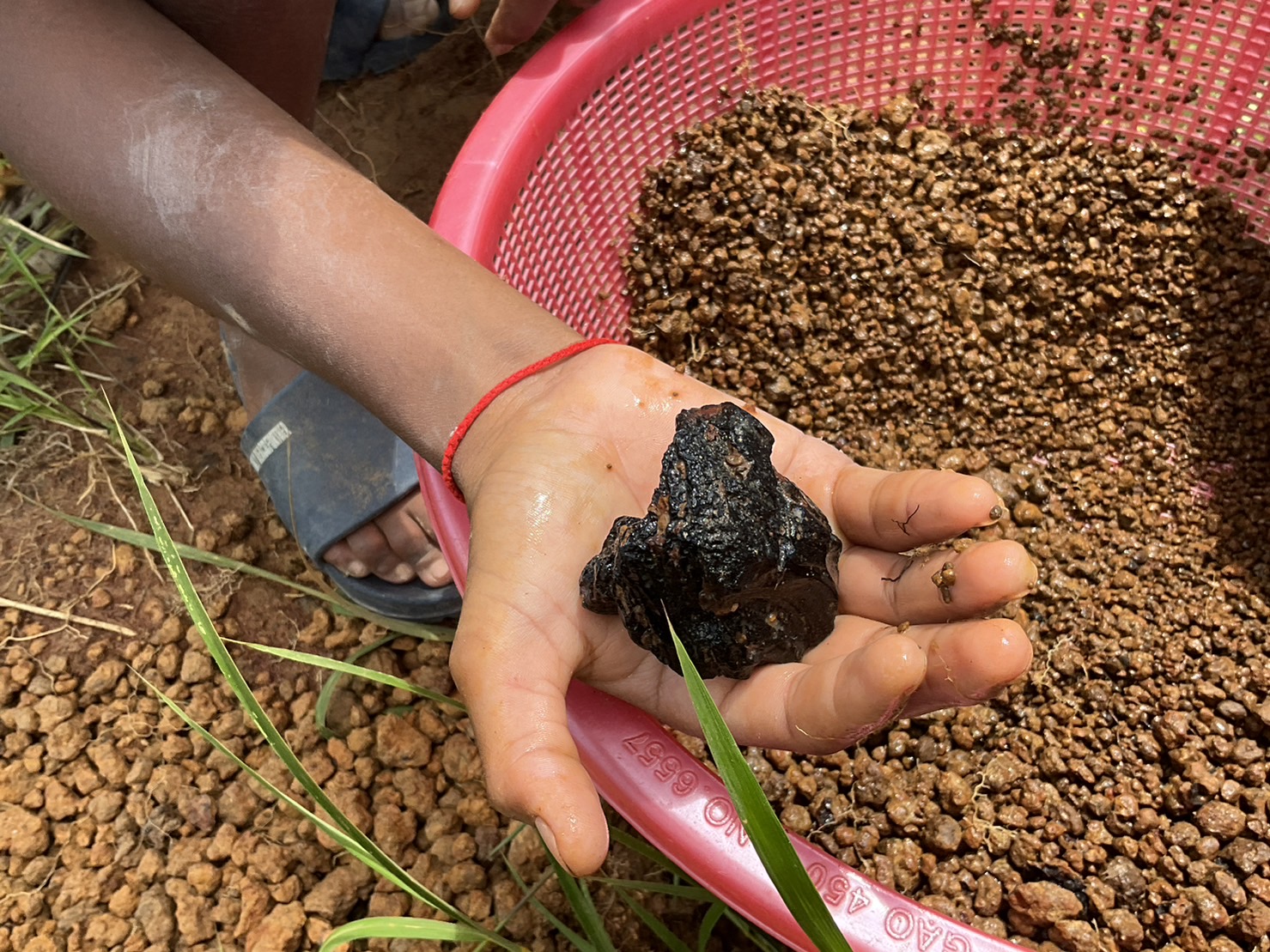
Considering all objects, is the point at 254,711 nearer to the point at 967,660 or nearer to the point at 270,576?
the point at 270,576

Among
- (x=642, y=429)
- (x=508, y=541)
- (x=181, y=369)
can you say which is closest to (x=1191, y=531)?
(x=642, y=429)

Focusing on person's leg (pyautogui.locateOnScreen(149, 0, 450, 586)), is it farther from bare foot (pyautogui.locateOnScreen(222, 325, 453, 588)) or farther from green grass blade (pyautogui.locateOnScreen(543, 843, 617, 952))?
green grass blade (pyautogui.locateOnScreen(543, 843, 617, 952))

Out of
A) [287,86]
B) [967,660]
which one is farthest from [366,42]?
[967,660]

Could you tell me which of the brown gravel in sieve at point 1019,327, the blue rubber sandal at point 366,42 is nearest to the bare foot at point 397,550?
the brown gravel in sieve at point 1019,327

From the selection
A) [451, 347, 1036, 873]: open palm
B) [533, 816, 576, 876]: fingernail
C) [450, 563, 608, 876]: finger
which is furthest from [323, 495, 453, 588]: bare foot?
[533, 816, 576, 876]: fingernail

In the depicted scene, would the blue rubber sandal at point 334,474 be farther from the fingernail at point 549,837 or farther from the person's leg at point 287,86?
the fingernail at point 549,837

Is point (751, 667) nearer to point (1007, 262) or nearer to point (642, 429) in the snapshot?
point (642, 429)
